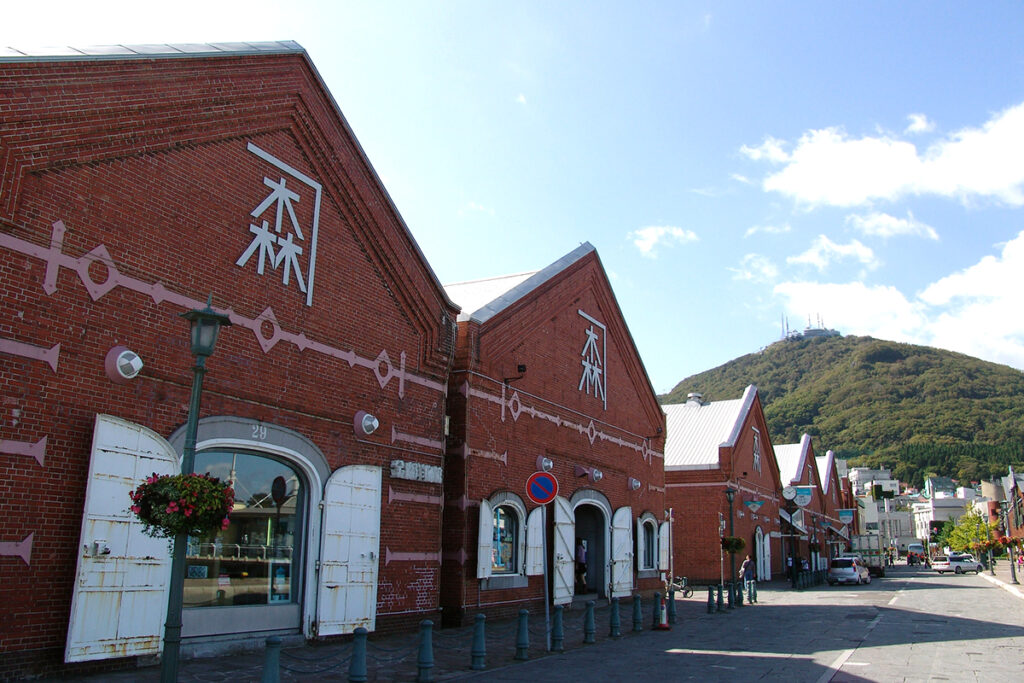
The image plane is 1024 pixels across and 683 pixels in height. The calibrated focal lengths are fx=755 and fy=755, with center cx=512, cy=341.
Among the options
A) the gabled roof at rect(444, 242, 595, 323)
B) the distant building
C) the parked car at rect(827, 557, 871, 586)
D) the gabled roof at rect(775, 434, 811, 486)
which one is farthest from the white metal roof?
the distant building

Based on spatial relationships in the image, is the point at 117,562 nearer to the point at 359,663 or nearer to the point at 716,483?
the point at 359,663

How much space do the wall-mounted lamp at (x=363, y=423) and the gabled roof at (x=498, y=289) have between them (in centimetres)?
441

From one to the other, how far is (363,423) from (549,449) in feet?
25.4

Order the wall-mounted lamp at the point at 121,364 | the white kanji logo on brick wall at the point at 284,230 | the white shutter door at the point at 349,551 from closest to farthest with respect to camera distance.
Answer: the wall-mounted lamp at the point at 121,364, the white kanji logo on brick wall at the point at 284,230, the white shutter door at the point at 349,551

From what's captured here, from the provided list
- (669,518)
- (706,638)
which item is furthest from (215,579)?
(669,518)

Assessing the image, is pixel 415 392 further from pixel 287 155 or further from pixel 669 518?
pixel 669 518

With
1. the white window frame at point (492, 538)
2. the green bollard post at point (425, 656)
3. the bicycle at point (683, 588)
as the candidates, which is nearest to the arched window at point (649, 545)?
the bicycle at point (683, 588)

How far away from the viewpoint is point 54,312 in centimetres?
945

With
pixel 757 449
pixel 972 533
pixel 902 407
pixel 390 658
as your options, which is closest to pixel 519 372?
pixel 390 658

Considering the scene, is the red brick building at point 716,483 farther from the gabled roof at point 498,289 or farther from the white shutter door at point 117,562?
the white shutter door at point 117,562

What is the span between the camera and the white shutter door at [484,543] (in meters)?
16.7

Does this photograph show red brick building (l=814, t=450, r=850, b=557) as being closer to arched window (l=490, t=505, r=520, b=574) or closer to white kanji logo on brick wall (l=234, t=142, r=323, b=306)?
arched window (l=490, t=505, r=520, b=574)

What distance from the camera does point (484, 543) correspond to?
16906 mm

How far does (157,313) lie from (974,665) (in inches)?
552
